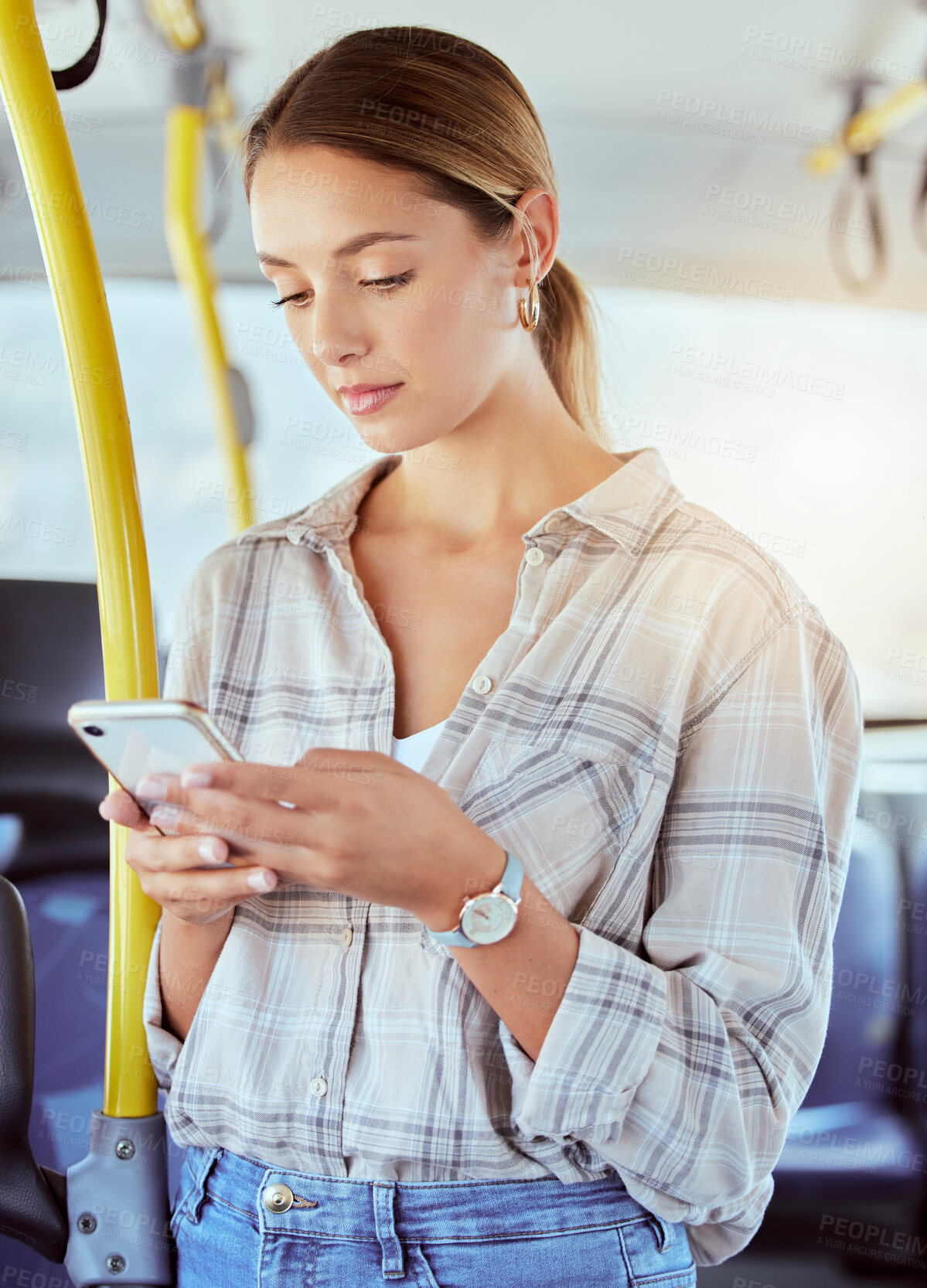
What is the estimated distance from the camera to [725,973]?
66 centimetres

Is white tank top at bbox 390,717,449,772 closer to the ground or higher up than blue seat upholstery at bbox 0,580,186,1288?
higher up

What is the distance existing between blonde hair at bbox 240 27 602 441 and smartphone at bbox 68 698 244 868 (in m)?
0.45

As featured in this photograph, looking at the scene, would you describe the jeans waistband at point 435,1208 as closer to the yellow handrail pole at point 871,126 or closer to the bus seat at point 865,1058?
the bus seat at point 865,1058

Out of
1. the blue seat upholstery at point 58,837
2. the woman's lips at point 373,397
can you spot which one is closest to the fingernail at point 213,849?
the woman's lips at point 373,397

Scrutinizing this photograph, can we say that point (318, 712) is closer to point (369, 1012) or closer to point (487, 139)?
point (369, 1012)

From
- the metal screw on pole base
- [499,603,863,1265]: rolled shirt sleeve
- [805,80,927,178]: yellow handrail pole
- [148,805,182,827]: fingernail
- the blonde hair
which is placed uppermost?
[805,80,927,178]: yellow handrail pole

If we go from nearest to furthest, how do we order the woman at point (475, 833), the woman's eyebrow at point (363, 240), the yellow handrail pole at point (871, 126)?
the woman at point (475, 833) → the woman's eyebrow at point (363, 240) → the yellow handrail pole at point (871, 126)

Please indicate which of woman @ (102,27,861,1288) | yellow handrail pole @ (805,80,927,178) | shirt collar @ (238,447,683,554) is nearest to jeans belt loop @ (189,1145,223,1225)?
woman @ (102,27,861,1288)

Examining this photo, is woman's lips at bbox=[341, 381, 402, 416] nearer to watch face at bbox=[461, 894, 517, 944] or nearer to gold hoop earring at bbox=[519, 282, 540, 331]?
gold hoop earring at bbox=[519, 282, 540, 331]

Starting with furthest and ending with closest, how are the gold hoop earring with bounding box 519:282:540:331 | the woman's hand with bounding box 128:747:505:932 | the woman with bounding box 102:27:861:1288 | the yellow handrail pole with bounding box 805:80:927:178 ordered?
1. the yellow handrail pole with bounding box 805:80:927:178
2. the gold hoop earring with bounding box 519:282:540:331
3. the woman with bounding box 102:27:861:1288
4. the woman's hand with bounding box 128:747:505:932

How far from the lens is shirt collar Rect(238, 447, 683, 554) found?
815 mm

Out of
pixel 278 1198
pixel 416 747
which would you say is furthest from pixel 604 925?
pixel 278 1198

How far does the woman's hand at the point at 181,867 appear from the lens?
61 centimetres

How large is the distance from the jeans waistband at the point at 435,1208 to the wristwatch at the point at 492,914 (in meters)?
0.20
